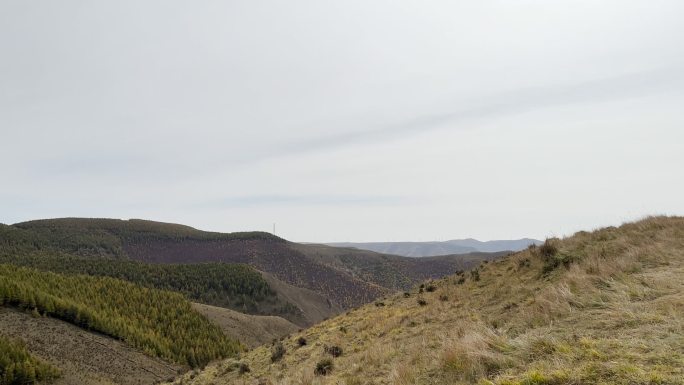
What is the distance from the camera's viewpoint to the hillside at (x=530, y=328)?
6699 millimetres

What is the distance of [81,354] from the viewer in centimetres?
3141

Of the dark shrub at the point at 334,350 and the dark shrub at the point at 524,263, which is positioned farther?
the dark shrub at the point at 524,263

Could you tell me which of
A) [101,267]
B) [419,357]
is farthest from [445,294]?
[101,267]

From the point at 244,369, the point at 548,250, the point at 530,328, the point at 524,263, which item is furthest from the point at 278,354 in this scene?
the point at 548,250

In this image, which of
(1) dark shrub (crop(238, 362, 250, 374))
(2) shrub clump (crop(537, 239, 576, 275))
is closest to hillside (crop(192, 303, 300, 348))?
(1) dark shrub (crop(238, 362, 250, 374))

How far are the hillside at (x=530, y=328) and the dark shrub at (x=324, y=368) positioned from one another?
2.5 inches

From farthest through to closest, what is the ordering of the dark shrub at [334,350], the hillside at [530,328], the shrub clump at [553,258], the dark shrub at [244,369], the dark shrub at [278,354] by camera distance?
the dark shrub at [278,354], the dark shrub at [244,369], the shrub clump at [553,258], the dark shrub at [334,350], the hillside at [530,328]

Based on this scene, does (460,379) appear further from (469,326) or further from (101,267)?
(101,267)

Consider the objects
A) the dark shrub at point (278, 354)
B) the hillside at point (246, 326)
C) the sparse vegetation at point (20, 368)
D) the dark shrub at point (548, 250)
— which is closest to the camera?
the dark shrub at point (278, 354)

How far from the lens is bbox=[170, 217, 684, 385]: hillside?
6699mm

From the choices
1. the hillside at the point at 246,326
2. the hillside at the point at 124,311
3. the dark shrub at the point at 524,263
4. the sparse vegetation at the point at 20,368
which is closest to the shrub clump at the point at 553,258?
the dark shrub at the point at 524,263

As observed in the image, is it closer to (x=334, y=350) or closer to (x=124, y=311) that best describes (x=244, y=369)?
(x=334, y=350)

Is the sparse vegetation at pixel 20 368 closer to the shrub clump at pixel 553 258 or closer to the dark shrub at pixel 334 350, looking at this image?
the dark shrub at pixel 334 350

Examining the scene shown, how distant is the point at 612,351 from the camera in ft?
22.3
